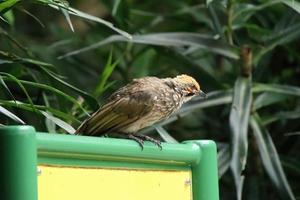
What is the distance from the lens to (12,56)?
3848 mm

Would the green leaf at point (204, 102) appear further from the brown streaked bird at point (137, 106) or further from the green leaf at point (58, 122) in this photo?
the green leaf at point (58, 122)

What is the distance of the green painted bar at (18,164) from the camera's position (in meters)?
2.50

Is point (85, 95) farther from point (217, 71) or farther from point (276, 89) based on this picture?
point (217, 71)

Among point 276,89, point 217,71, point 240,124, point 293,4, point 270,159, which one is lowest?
point 270,159

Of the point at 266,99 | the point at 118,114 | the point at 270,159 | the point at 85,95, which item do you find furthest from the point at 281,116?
the point at 118,114

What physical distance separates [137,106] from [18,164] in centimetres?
122

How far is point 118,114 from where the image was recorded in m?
3.61

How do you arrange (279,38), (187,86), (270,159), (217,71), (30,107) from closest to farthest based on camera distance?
(30,107)
(187,86)
(270,159)
(279,38)
(217,71)

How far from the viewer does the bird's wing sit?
350cm

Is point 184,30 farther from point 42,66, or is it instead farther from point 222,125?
point 42,66

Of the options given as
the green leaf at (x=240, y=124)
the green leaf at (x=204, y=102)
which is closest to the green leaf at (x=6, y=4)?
the green leaf at (x=240, y=124)

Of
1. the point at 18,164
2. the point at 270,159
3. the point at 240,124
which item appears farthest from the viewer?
the point at 270,159

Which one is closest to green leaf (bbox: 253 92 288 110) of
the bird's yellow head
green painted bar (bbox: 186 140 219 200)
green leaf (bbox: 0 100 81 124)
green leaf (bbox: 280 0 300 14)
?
green leaf (bbox: 280 0 300 14)

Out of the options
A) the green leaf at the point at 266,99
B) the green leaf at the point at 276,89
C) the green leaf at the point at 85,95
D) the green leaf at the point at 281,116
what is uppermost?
the green leaf at the point at 276,89
